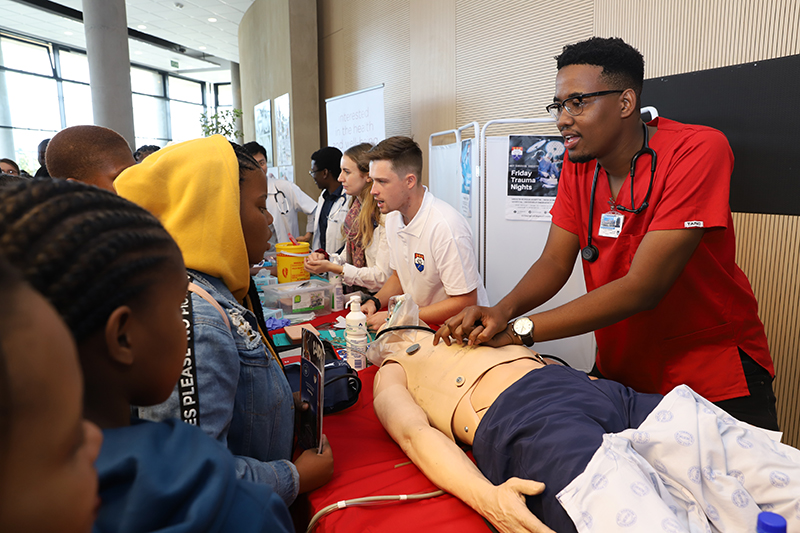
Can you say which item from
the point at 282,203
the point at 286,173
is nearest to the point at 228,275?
the point at 282,203

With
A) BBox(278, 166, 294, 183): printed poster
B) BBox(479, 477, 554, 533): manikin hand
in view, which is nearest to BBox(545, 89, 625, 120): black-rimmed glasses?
BBox(479, 477, 554, 533): manikin hand

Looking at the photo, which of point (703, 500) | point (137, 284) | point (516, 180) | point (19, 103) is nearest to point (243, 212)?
point (137, 284)

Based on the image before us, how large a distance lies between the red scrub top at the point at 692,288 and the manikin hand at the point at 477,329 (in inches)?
19.5

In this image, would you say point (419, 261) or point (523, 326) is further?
point (419, 261)

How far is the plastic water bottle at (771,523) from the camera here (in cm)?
74

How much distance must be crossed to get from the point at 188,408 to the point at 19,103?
12675 mm

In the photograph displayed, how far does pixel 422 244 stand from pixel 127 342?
2.07 m

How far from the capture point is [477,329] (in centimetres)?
153

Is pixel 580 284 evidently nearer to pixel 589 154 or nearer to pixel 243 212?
pixel 589 154

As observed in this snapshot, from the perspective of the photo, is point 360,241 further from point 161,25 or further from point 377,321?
point 161,25

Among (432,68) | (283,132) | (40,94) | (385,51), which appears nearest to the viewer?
(432,68)

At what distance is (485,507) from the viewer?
1019 millimetres

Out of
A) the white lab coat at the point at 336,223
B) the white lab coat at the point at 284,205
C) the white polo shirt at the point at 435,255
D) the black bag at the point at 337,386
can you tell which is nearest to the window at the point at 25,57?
the white lab coat at the point at 284,205

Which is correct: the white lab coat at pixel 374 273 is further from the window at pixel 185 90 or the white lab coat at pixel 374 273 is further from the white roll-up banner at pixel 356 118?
the window at pixel 185 90
